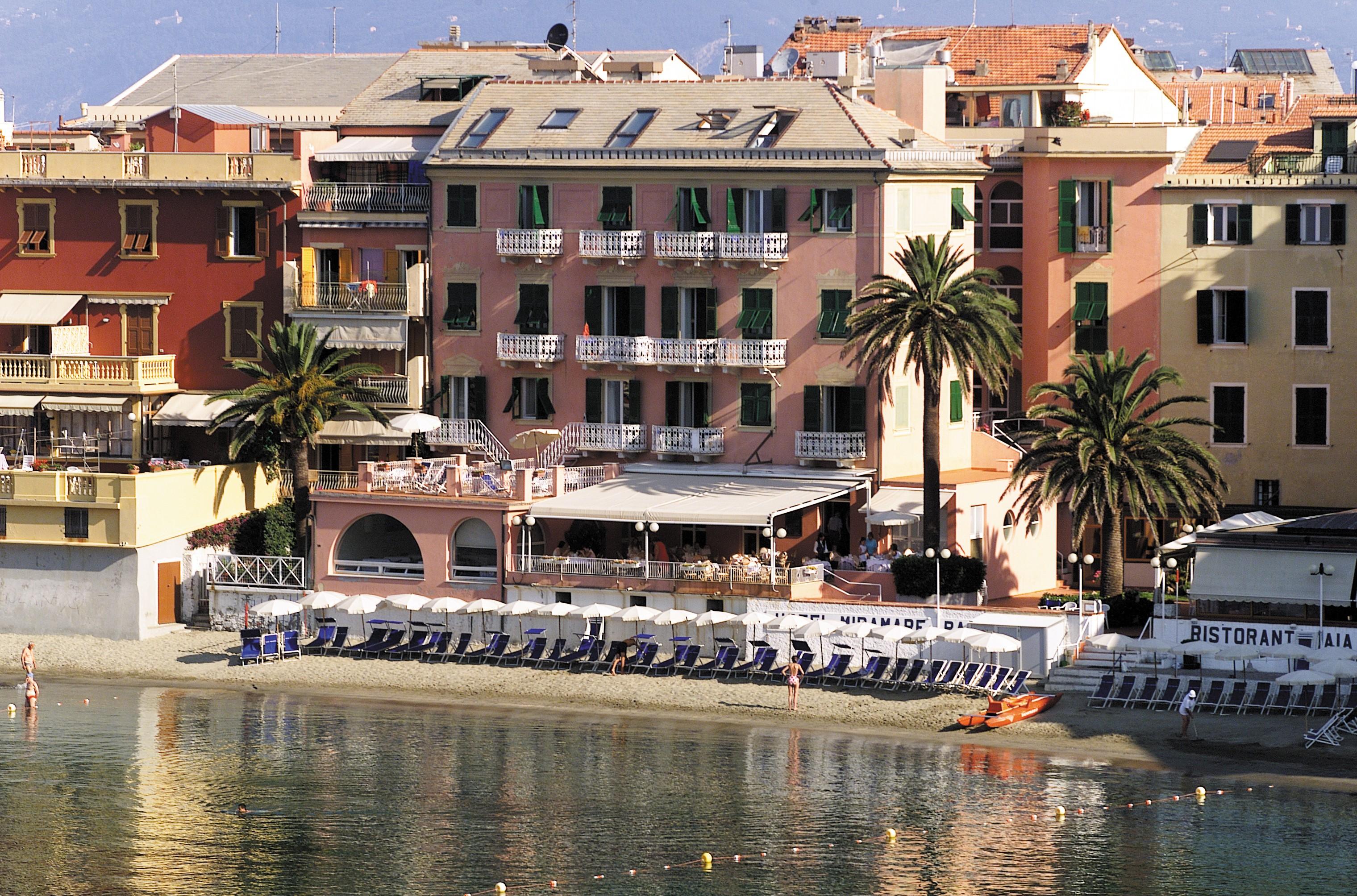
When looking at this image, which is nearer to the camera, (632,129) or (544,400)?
(632,129)

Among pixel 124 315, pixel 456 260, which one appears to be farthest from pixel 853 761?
pixel 124 315

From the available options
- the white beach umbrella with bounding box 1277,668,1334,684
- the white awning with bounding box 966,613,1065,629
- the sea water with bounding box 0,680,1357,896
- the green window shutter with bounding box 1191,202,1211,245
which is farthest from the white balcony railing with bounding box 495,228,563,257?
the white beach umbrella with bounding box 1277,668,1334,684

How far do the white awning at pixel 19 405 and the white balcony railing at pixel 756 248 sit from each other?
27168mm

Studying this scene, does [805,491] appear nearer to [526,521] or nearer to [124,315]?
[526,521]

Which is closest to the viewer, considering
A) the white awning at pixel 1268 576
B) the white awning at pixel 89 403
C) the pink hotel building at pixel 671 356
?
the white awning at pixel 1268 576

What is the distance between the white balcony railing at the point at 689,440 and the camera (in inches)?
2997

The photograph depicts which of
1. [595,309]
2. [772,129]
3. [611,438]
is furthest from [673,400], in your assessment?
[772,129]

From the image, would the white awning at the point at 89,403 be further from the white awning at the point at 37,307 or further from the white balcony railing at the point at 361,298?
the white balcony railing at the point at 361,298

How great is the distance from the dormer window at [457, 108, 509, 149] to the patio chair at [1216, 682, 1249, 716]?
1310 inches

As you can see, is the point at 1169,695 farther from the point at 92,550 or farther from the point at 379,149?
the point at 92,550

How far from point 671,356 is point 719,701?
14506 mm

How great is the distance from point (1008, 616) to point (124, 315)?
37339 millimetres

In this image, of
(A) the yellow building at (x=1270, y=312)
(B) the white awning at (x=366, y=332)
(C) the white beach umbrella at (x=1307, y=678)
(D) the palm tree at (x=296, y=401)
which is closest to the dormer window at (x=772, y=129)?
(A) the yellow building at (x=1270, y=312)

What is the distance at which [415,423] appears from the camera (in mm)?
78250
